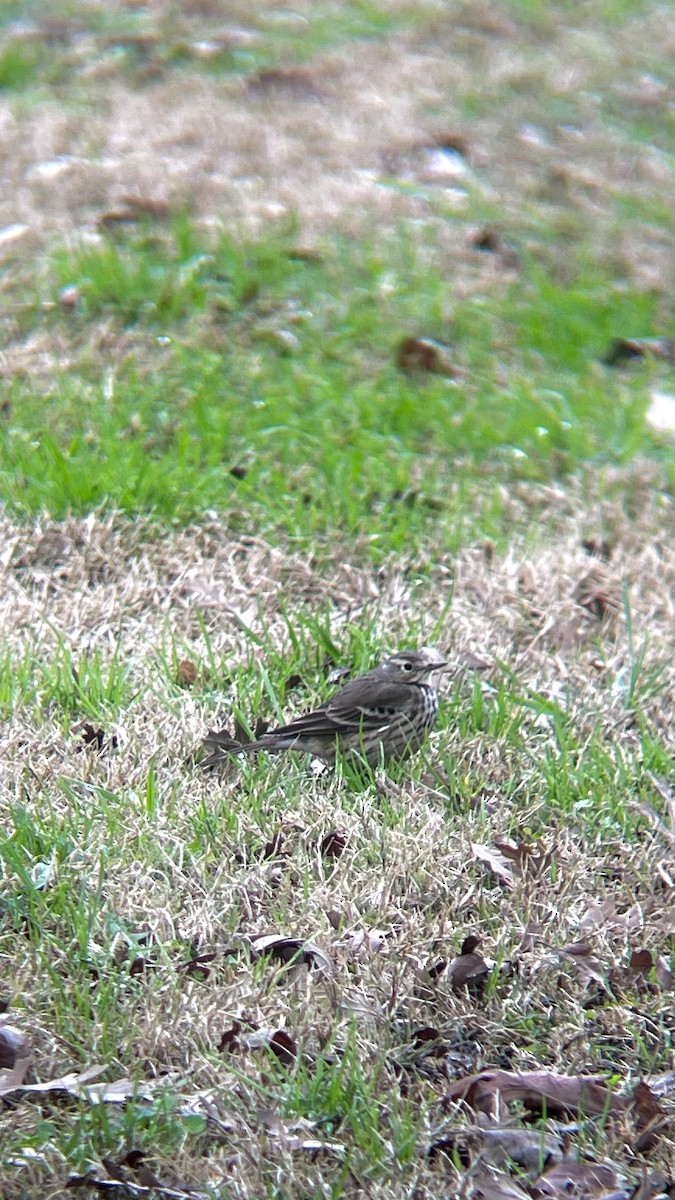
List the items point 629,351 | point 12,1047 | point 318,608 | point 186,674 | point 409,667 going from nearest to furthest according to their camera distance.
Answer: point 12,1047
point 409,667
point 186,674
point 318,608
point 629,351

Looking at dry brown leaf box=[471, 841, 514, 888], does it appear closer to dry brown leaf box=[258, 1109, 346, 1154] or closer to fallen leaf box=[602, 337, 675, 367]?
dry brown leaf box=[258, 1109, 346, 1154]

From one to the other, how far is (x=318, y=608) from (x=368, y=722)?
0.93 meters

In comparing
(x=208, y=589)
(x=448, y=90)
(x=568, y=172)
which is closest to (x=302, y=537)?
(x=208, y=589)

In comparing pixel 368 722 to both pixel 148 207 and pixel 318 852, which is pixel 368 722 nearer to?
pixel 318 852

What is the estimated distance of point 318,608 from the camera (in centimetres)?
539

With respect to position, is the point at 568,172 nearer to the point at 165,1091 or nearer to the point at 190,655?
the point at 190,655

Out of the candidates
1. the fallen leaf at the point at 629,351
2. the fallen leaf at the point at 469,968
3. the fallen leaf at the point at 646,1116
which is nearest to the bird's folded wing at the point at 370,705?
the fallen leaf at the point at 469,968

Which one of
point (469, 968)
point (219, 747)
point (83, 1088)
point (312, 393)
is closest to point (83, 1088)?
point (83, 1088)

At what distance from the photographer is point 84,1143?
322 cm

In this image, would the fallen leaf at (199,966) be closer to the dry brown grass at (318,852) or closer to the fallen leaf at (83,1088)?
the dry brown grass at (318,852)

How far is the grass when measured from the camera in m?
3.48

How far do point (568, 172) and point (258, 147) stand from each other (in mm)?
1989

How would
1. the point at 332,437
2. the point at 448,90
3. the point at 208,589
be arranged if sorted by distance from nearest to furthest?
the point at 208,589 < the point at 332,437 < the point at 448,90

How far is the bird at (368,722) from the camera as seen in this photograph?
4.50 m
